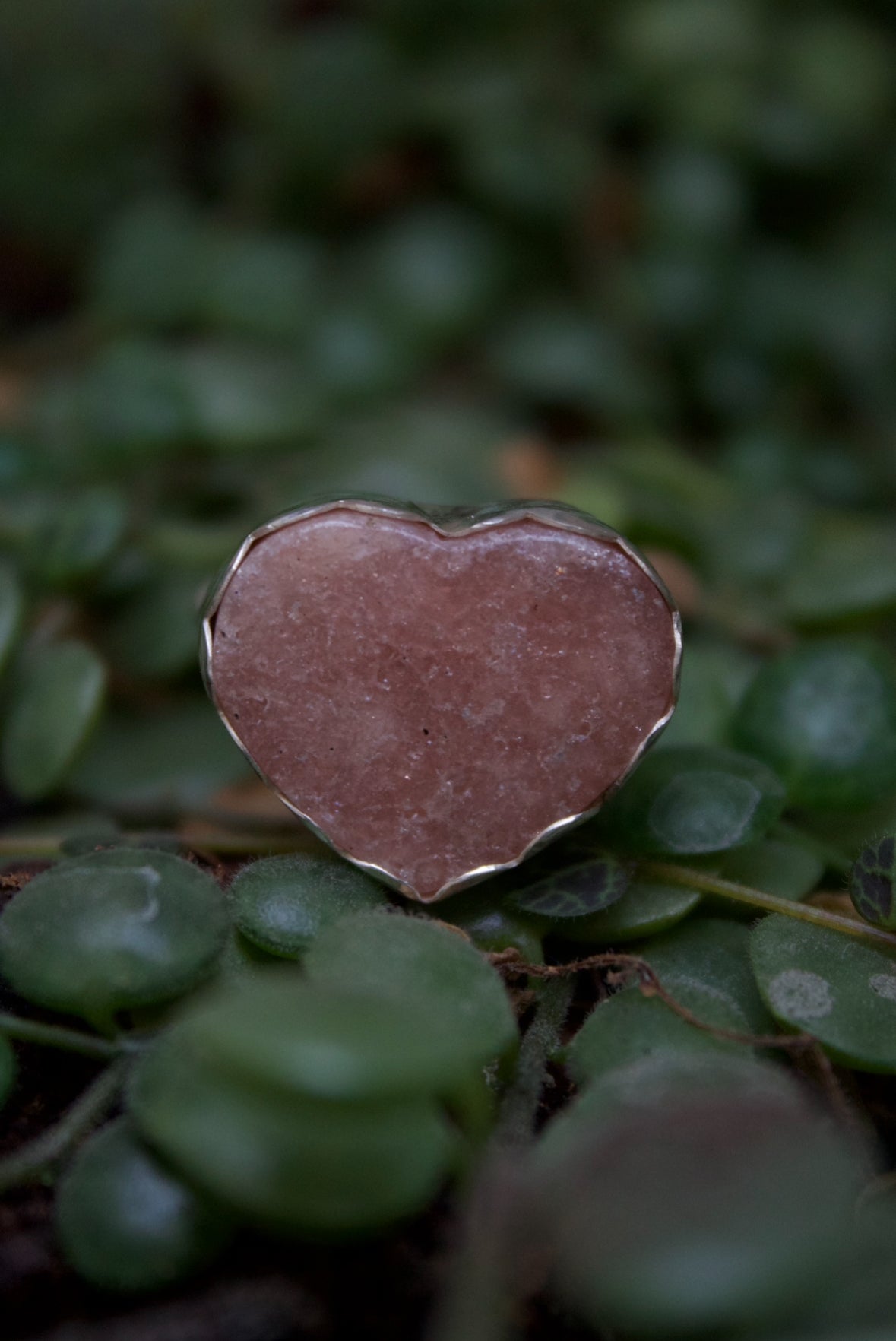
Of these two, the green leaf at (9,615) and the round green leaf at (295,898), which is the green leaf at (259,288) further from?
the round green leaf at (295,898)

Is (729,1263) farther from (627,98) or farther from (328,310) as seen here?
(627,98)

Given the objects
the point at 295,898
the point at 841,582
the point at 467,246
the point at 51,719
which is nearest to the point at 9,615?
the point at 51,719

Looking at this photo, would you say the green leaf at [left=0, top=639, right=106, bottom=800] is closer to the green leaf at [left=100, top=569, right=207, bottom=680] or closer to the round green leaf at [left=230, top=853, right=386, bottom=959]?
the green leaf at [left=100, top=569, right=207, bottom=680]

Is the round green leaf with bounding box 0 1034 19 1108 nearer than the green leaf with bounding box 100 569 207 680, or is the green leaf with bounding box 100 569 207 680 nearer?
the round green leaf with bounding box 0 1034 19 1108

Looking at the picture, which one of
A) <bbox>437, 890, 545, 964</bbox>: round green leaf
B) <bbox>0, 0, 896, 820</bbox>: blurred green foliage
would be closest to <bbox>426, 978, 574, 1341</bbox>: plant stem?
<bbox>437, 890, 545, 964</bbox>: round green leaf

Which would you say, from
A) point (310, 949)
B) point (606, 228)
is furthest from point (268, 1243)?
point (606, 228)

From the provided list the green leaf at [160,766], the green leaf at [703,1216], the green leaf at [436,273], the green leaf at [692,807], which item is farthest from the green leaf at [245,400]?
the green leaf at [703,1216]
